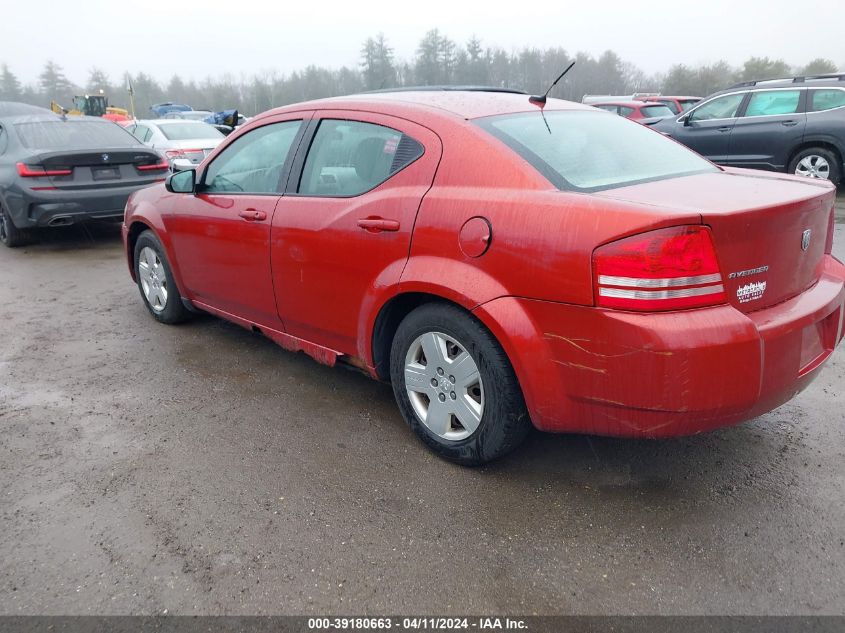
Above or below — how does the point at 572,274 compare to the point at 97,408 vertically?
above

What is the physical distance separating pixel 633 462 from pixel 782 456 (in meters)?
0.67

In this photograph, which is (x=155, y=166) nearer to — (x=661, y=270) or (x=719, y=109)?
(x=661, y=270)

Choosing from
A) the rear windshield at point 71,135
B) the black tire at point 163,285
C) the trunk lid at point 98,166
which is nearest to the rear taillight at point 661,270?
the black tire at point 163,285

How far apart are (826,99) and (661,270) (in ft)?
32.8

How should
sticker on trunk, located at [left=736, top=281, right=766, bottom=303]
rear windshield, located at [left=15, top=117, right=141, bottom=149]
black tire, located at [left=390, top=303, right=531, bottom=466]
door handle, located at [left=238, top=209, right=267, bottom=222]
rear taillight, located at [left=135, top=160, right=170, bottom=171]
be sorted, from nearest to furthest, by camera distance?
sticker on trunk, located at [left=736, top=281, right=766, bottom=303], black tire, located at [left=390, top=303, right=531, bottom=466], door handle, located at [left=238, top=209, right=267, bottom=222], rear windshield, located at [left=15, top=117, right=141, bottom=149], rear taillight, located at [left=135, top=160, right=170, bottom=171]

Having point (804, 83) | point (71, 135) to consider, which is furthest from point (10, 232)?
point (804, 83)

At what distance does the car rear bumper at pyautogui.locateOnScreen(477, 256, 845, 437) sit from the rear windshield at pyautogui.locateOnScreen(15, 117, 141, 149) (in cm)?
696

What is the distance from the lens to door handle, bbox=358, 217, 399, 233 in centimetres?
286

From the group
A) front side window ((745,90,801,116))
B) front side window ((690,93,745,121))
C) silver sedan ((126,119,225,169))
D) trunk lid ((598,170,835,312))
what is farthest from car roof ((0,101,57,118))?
→ front side window ((745,90,801,116))

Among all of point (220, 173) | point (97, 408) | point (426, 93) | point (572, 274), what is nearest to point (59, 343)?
point (97, 408)

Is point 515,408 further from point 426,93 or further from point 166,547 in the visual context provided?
point 426,93

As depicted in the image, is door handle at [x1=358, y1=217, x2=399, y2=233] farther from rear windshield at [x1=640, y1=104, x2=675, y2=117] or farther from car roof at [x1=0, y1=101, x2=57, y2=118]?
rear windshield at [x1=640, y1=104, x2=675, y2=117]

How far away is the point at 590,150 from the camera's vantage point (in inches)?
114

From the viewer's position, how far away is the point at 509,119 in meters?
2.94
